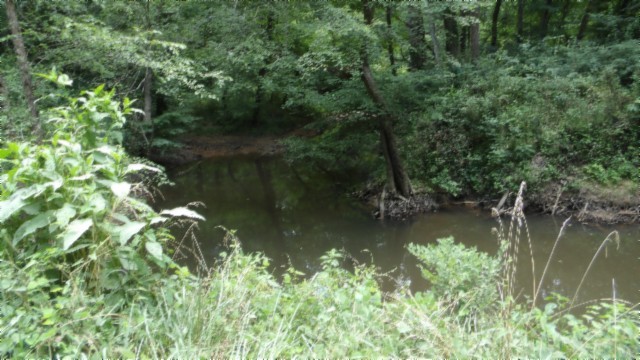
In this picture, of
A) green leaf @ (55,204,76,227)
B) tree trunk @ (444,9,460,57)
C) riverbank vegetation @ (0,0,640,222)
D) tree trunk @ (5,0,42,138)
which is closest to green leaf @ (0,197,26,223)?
green leaf @ (55,204,76,227)

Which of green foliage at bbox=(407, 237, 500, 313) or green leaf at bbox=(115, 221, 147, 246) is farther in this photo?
green foliage at bbox=(407, 237, 500, 313)

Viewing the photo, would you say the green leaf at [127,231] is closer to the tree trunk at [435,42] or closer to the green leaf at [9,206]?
the green leaf at [9,206]

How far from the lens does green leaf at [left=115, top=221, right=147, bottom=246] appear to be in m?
2.21

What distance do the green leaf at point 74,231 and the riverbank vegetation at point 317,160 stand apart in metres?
0.01

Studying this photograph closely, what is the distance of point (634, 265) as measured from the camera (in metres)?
6.71

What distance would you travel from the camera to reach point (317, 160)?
12.8 metres

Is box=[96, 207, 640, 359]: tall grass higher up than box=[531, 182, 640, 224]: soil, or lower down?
higher up

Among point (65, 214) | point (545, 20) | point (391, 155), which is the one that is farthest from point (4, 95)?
point (545, 20)

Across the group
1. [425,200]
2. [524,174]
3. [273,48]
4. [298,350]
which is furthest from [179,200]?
[298,350]

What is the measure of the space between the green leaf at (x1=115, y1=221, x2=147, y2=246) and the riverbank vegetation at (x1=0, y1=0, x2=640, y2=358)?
2cm

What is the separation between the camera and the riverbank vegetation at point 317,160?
2.25m

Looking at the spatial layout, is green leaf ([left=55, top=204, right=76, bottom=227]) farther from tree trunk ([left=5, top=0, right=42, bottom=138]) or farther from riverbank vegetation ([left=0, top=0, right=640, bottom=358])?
tree trunk ([left=5, top=0, right=42, bottom=138])

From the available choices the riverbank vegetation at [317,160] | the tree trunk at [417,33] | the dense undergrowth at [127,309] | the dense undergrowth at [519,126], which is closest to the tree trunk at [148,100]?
the riverbank vegetation at [317,160]

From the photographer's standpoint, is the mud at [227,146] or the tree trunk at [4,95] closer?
the tree trunk at [4,95]
